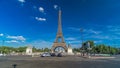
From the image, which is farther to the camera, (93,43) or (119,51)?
(119,51)

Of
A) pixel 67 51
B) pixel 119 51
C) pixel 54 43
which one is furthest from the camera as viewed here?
pixel 119 51

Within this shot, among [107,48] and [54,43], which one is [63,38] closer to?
[54,43]

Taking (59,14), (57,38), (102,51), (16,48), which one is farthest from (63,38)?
(16,48)

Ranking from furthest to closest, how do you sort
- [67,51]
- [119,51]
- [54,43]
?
[119,51] < [67,51] < [54,43]

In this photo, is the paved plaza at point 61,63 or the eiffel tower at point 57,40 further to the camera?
the eiffel tower at point 57,40

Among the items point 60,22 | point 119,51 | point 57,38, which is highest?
point 60,22

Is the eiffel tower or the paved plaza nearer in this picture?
the paved plaza

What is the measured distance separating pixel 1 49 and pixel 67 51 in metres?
40.2

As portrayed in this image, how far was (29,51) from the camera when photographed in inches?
4808

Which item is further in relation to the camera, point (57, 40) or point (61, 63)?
point (57, 40)

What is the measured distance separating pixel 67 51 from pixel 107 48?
25.7 meters

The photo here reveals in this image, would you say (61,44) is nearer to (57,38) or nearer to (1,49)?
(57,38)

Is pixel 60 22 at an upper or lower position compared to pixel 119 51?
upper

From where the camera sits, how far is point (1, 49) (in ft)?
358
